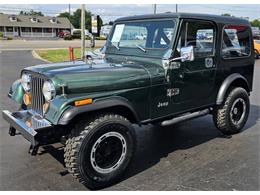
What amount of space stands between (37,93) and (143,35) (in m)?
1.83

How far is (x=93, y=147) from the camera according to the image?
346 cm

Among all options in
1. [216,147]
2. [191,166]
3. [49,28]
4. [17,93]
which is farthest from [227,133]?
[49,28]

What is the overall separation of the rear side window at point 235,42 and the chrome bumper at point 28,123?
3.09 meters

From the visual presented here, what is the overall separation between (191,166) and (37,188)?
1.96 meters

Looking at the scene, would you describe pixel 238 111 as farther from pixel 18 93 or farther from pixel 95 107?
pixel 18 93

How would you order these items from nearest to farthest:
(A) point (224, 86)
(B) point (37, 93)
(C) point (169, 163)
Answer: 1. (B) point (37, 93)
2. (C) point (169, 163)
3. (A) point (224, 86)

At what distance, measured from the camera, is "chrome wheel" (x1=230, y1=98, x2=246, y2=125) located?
17.7 ft

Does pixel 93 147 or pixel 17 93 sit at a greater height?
pixel 17 93

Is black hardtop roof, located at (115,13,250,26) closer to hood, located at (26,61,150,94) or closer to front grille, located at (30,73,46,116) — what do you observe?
hood, located at (26,61,150,94)

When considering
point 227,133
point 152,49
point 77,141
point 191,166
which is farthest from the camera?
point 227,133

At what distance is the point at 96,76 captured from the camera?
3.58 meters

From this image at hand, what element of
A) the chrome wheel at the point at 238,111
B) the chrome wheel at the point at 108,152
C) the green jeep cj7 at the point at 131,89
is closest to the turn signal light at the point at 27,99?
the green jeep cj7 at the point at 131,89

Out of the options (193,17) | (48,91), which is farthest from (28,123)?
(193,17)

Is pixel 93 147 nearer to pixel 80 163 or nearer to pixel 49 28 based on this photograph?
pixel 80 163
